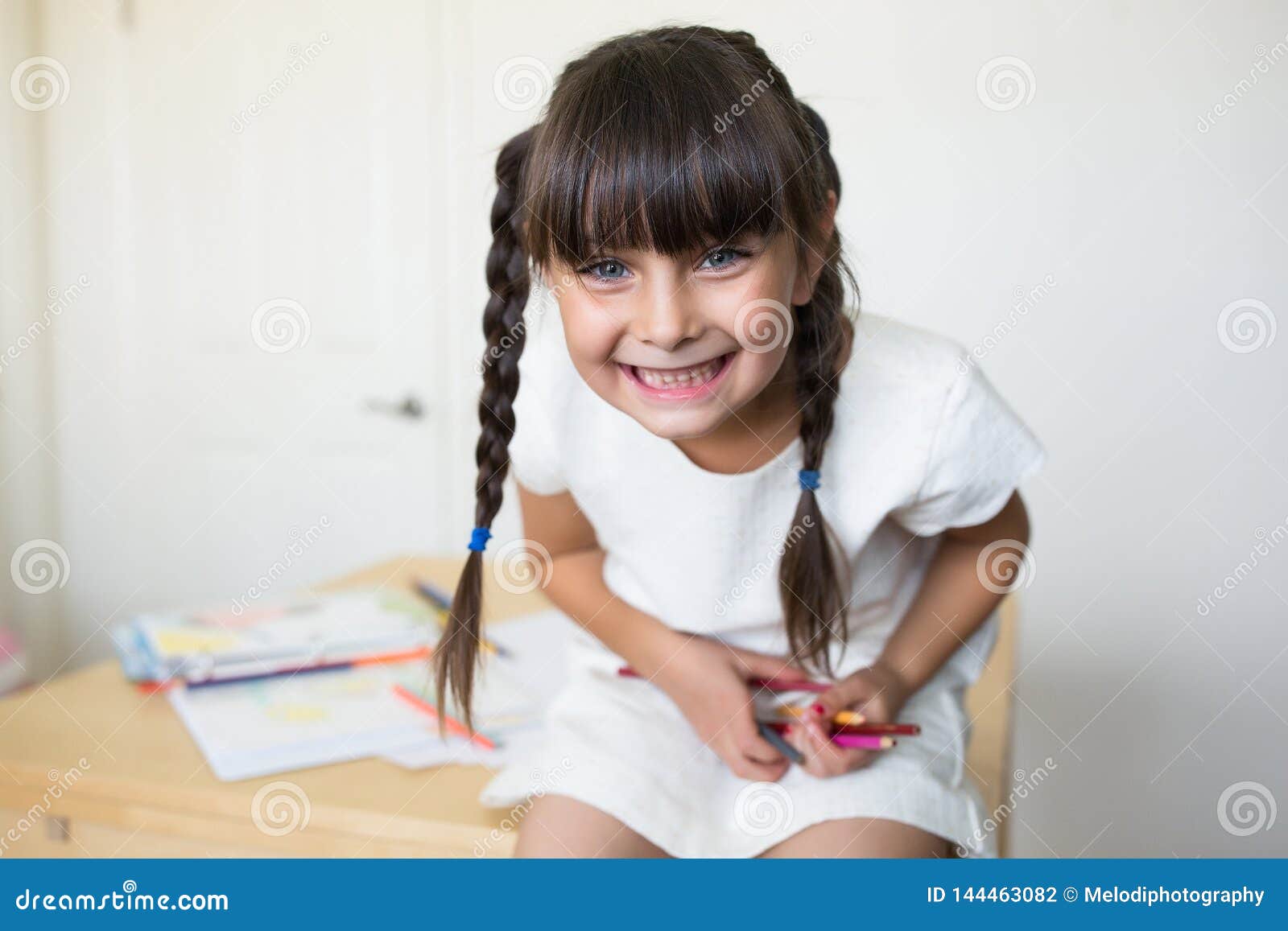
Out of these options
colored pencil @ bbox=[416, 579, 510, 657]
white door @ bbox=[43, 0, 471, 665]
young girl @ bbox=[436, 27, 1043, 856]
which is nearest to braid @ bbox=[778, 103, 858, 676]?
young girl @ bbox=[436, 27, 1043, 856]

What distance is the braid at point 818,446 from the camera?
2.92 ft

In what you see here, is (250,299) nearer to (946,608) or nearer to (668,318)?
(946,608)

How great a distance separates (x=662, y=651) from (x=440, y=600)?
0.38 meters

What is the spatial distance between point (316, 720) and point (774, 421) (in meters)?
0.47

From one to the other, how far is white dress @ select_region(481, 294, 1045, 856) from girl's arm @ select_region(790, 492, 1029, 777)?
32 millimetres

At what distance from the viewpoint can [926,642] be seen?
104 cm

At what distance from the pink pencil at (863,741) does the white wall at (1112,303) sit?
1.41 meters

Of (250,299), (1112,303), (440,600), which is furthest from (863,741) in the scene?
(250,299)

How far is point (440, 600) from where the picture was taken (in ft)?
4.36

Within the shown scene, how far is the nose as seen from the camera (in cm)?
73

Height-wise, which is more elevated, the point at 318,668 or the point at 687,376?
the point at 687,376

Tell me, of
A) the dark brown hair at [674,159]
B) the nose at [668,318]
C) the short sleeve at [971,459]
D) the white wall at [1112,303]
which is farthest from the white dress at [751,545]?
the white wall at [1112,303]

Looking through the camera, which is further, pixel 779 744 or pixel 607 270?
pixel 779 744

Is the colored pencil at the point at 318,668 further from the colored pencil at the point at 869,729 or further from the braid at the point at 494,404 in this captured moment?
the colored pencil at the point at 869,729
